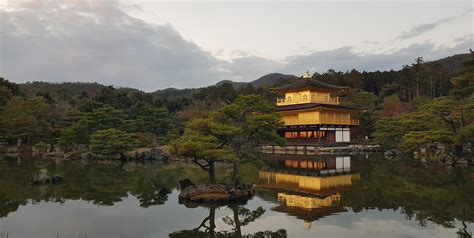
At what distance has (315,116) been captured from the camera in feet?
132

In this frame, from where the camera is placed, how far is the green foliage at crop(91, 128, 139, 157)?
2975 centimetres

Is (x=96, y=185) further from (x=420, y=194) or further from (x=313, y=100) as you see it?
(x=313, y=100)

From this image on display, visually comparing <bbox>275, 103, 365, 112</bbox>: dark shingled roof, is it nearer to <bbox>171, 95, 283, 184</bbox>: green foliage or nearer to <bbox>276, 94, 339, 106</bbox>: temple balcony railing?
<bbox>276, 94, 339, 106</bbox>: temple balcony railing

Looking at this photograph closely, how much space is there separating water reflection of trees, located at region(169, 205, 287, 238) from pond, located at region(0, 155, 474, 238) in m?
0.03

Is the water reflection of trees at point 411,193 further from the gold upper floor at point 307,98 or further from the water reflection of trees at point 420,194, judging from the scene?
the gold upper floor at point 307,98

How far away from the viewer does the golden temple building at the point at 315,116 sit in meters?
40.0

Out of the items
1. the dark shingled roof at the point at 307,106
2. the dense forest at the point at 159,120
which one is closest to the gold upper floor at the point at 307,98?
the dark shingled roof at the point at 307,106

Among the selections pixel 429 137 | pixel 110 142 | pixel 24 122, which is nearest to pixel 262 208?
pixel 429 137

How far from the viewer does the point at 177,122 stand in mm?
45812

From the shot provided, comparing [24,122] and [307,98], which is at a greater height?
[307,98]

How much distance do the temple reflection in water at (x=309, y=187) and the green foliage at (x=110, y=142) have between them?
12.0m

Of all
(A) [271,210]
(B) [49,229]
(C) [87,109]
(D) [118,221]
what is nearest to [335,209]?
(A) [271,210]

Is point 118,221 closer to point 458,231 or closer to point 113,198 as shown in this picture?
point 113,198

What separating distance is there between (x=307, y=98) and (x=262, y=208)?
32.9 m
